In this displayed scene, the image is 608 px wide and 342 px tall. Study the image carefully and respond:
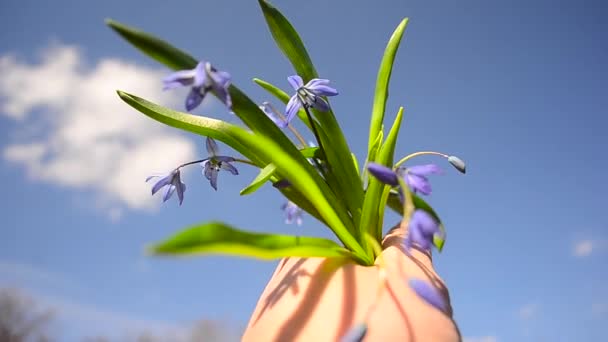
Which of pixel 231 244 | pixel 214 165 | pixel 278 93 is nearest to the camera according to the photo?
pixel 231 244

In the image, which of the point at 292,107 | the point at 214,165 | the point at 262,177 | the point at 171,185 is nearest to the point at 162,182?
the point at 171,185

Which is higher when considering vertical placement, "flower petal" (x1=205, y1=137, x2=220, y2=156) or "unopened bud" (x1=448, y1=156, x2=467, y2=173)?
"flower petal" (x1=205, y1=137, x2=220, y2=156)

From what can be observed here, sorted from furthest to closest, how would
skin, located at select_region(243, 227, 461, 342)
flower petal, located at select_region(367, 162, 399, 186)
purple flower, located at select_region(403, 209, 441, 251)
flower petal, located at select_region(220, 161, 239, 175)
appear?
flower petal, located at select_region(220, 161, 239, 175) → skin, located at select_region(243, 227, 461, 342) → flower petal, located at select_region(367, 162, 399, 186) → purple flower, located at select_region(403, 209, 441, 251)

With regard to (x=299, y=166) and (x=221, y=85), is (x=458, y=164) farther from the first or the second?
(x=221, y=85)

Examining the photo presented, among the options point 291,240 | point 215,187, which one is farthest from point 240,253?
point 215,187

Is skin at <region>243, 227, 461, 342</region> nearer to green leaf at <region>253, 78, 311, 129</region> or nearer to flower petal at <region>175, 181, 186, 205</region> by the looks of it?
flower petal at <region>175, 181, 186, 205</region>

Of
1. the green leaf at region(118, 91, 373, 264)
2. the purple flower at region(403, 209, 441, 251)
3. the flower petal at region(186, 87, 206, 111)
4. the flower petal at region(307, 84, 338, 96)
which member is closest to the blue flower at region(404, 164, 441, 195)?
the purple flower at region(403, 209, 441, 251)

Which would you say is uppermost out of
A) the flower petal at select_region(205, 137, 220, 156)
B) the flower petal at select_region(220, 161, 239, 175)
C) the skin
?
the flower petal at select_region(205, 137, 220, 156)
